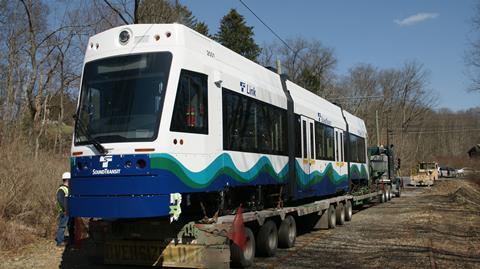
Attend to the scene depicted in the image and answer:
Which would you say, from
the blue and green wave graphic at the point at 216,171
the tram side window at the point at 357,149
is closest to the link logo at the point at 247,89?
the blue and green wave graphic at the point at 216,171

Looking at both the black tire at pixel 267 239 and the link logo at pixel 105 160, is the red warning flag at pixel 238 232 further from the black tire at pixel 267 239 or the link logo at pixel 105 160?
the link logo at pixel 105 160

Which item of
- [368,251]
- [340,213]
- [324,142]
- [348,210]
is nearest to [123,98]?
[368,251]

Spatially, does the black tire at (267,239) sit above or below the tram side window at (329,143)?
below

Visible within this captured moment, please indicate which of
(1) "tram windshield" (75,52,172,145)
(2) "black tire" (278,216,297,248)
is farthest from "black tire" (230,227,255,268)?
(1) "tram windshield" (75,52,172,145)

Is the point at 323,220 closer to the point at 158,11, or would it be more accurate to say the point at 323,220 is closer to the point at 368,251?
the point at 368,251

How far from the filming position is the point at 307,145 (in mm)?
13656

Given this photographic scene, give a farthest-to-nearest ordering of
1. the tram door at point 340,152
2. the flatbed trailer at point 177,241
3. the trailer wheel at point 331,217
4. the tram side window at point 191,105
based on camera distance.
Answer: the tram door at point 340,152
the trailer wheel at point 331,217
the flatbed trailer at point 177,241
the tram side window at point 191,105

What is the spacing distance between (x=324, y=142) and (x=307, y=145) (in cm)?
208

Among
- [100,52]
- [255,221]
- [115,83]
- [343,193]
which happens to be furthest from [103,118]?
[343,193]

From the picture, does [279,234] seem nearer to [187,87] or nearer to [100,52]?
[187,87]

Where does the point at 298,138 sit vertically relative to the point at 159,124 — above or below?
above

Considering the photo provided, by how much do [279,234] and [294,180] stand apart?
154cm

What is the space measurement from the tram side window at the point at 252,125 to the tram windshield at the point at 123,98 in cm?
167

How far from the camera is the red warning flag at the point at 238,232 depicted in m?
8.40
